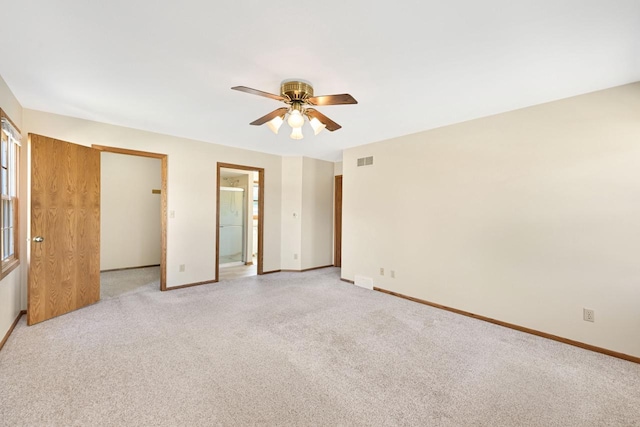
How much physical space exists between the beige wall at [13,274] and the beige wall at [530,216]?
4.23 m

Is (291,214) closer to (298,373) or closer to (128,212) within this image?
(128,212)

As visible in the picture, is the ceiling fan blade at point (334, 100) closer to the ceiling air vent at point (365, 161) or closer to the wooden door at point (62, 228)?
the ceiling air vent at point (365, 161)

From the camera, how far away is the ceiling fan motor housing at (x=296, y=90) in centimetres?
230

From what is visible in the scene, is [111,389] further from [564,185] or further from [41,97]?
[564,185]

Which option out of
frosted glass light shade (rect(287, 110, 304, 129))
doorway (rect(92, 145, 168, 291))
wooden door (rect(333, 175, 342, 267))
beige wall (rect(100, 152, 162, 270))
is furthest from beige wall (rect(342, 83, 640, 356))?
beige wall (rect(100, 152, 162, 270))

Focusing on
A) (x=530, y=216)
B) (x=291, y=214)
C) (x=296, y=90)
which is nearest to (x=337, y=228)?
(x=291, y=214)

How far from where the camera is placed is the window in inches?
98.7

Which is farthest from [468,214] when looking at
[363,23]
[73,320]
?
[73,320]

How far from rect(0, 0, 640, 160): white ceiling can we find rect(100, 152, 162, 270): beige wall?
102 inches

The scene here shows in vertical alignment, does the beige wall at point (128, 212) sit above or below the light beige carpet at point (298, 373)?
above

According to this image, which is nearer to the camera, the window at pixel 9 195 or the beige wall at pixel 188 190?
the window at pixel 9 195

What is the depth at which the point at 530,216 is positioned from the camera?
2.89 m

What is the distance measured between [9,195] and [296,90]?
3037 millimetres

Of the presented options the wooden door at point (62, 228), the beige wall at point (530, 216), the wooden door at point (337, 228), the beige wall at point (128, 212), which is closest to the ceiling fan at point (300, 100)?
the beige wall at point (530, 216)
